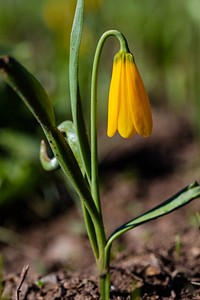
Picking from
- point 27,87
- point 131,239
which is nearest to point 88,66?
point 131,239

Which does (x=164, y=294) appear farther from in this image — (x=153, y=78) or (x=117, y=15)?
(x=117, y=15)

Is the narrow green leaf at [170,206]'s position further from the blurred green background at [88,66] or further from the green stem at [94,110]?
the blurred green background at [88,66]

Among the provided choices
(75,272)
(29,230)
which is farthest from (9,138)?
(75,272)

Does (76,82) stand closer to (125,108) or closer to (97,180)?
(125,108)

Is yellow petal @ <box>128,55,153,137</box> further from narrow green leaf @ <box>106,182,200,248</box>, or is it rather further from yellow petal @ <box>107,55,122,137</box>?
narrow green leaf @ <box>106,182,200,248</box>

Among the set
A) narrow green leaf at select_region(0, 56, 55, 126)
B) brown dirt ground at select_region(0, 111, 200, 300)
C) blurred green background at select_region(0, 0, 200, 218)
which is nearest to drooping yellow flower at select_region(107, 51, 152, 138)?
narrow green leaf at select_region(0, 56, 55, 126)

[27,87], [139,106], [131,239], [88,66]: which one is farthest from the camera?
[88,66]

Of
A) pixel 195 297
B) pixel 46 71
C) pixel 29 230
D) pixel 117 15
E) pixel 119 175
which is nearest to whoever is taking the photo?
Answer: pixel 195 297
